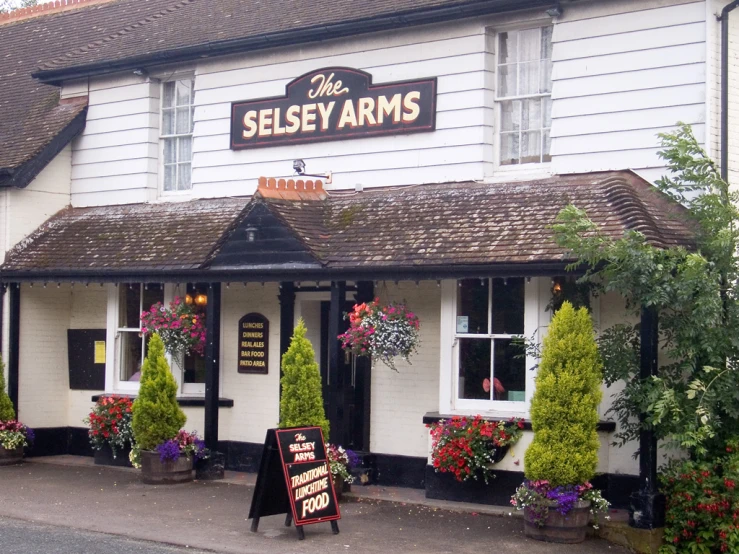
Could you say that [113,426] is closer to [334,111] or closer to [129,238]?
[129,238]

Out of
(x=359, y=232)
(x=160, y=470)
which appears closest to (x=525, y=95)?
(x=359, y=232)

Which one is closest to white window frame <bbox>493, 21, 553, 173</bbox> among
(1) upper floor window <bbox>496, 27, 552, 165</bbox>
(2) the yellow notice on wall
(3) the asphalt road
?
(1) upper floor window <bbox>496, 27, 552, 165</bbox>

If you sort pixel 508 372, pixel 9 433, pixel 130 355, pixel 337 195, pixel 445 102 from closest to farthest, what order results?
pixel 508 372, pixel 445 102, pixel 337 195, pixel 9 433, pixel 130 355

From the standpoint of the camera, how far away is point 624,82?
38.8ft

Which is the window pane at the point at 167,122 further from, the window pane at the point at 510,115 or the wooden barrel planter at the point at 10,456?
the window pane at the point at 510,115

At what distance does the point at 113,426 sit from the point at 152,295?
74.3 inches

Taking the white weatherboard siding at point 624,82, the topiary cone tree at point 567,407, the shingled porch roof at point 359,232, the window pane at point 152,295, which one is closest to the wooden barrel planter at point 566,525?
the topiary cone tree at point 567,407

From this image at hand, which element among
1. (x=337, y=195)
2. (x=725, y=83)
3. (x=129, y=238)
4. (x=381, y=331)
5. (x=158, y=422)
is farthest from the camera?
(x=129, y=238)

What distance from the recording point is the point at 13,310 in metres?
15.5

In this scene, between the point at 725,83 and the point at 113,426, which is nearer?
the point at 725,83

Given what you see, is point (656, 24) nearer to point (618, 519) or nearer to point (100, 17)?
point (618, 519)

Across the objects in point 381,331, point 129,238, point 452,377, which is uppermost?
point 129,238

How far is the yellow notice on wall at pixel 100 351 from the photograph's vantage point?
52.0ft

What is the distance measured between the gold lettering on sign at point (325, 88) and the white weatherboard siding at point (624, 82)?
282cm
